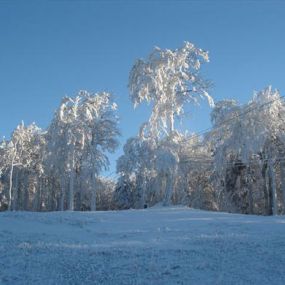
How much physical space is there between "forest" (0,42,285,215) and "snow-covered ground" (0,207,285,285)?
1345 centimetres

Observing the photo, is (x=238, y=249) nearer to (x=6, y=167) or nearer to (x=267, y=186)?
(x=267, y=186)

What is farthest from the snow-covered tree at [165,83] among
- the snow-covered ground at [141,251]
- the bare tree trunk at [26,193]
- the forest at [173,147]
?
the bare tree trunk at [26,193]

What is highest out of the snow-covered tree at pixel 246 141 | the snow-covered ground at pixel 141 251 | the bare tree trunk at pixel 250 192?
the snow-covered tree at pixel 246 141

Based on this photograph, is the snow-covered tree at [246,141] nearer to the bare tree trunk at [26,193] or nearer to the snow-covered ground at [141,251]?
the snow-covered ground at [141,251]

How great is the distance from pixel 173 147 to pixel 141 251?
66.2ft

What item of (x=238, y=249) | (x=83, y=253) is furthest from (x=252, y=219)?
(x=83, y=253)

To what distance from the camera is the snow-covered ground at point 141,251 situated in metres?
12.8

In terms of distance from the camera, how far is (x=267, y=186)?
46.6m

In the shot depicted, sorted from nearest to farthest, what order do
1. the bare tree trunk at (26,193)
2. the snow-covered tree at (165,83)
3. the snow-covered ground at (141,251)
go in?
the snow-covered ground at (141,251)
the snow-covered tree at (165,83)
the bare tree trunk at (26,193)

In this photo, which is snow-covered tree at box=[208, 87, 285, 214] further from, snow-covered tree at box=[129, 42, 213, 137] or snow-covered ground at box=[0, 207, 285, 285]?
snow-covered ground at box=[0, 207, 285, 285]

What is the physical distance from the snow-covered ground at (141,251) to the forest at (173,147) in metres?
13.4

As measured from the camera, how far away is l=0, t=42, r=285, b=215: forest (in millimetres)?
36219

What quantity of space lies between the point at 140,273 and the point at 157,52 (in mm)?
25654

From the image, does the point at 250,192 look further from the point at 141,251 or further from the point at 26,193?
the point at 141,251
